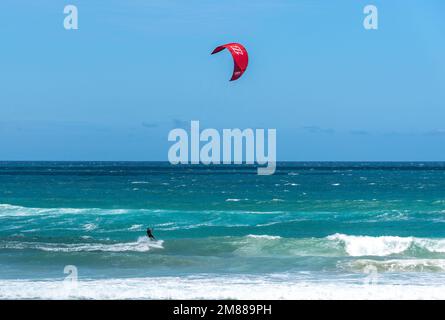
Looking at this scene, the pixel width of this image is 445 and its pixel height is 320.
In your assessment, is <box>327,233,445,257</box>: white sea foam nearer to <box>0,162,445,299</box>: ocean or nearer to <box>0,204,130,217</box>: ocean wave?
<box>0,162,445,299</box>: ocean

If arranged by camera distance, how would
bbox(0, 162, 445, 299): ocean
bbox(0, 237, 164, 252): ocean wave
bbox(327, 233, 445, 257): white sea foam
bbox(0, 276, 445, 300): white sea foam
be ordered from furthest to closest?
bbox(327, 233, 445, 257): white sea foam
bbox(0, 237, 164, 252): ocean wave
bbox(0, 162, 445, 299): ocean
bbox(0, 276, 445, 300): white sea foam

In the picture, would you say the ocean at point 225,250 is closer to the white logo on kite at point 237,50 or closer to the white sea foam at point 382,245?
the white sea foam at point 382,245

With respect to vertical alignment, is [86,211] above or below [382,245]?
above

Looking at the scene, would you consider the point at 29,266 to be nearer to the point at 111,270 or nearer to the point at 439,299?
the point at 111,270

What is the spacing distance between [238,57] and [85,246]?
24.0 ft

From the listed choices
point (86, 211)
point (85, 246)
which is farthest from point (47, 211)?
point (85, 246)

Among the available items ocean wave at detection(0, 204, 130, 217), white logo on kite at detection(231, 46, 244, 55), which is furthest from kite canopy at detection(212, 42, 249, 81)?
ocean wave at detection(0, 204, 130, 217)

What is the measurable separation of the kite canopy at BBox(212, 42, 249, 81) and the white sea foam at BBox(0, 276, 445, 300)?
6.16 metres

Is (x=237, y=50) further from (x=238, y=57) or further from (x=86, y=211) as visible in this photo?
(x=86, y=211)

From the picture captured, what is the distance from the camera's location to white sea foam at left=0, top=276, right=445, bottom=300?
1345cm

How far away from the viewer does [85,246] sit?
20609mm

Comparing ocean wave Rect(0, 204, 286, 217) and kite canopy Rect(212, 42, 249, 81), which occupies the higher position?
kite canopy Rect(212, 42, 249, 81)

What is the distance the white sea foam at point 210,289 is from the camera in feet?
44.1

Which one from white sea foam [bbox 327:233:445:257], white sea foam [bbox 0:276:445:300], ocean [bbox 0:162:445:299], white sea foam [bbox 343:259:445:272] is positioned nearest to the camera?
white sea foam [bbox 0:276:445:300]
